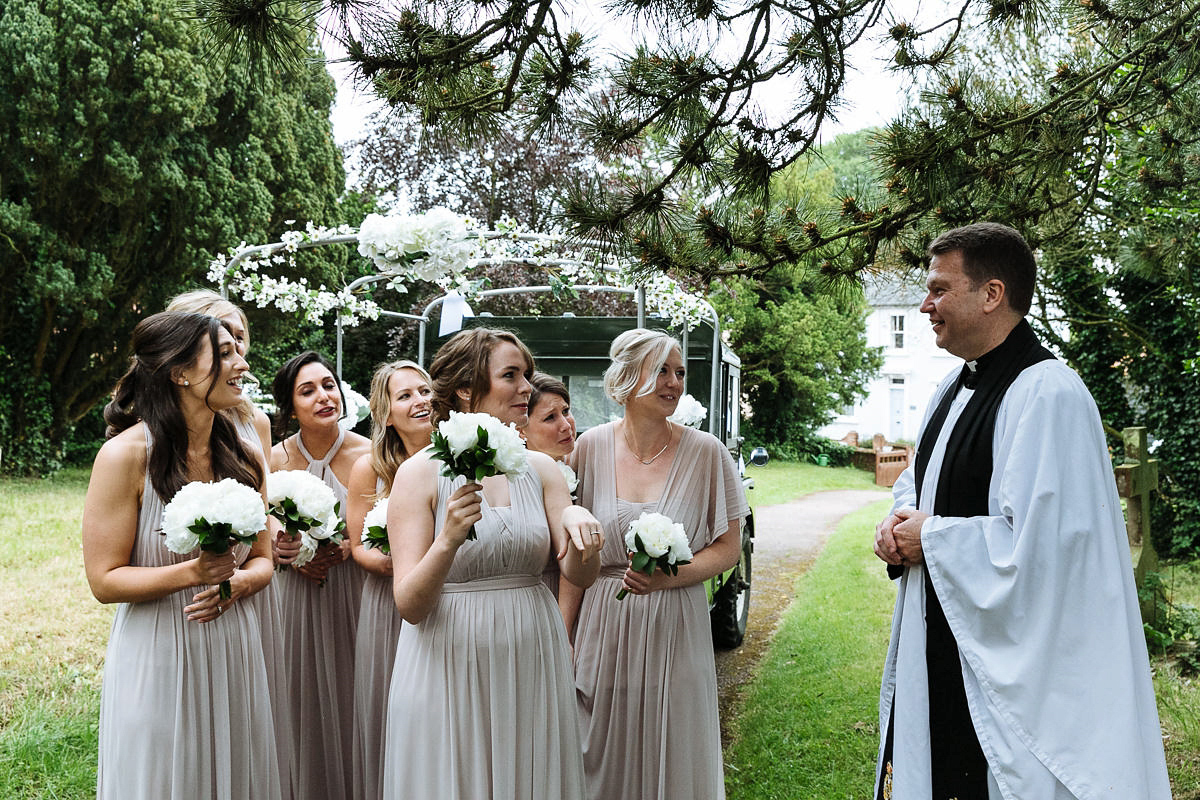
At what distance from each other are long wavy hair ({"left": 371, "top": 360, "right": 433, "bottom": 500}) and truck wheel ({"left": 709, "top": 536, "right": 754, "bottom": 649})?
391cm

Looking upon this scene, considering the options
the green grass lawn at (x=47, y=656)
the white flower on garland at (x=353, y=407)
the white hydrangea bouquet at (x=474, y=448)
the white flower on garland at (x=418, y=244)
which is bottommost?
the green grass lawn at (x=47, y=656)

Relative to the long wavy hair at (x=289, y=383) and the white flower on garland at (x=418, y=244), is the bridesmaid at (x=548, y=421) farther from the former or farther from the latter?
the white flower on garland at (x=418, y=244)

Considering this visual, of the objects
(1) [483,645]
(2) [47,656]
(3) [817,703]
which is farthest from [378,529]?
(2) [47,656]

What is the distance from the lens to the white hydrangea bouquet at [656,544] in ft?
11.3

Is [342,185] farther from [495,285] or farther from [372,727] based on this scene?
[372,727]

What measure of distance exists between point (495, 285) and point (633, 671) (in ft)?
54.2

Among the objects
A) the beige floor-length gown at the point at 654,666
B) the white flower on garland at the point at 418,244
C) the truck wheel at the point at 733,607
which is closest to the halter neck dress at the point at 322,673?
the beige floor-length gown at the point at 654,666

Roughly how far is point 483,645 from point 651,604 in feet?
3.68

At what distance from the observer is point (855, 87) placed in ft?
13.5

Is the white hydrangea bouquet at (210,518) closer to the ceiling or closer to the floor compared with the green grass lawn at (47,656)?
closer to the ceiling

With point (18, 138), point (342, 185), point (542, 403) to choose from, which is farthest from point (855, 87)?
point (342, 185)

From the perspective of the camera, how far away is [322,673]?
4.11 meters

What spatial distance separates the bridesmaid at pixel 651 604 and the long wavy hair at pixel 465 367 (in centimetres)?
93

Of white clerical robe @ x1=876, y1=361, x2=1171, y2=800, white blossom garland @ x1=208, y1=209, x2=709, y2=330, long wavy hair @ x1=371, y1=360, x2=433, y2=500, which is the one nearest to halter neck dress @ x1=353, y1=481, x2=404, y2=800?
long wavy hair @ x1=371, y1=360, x2=433, y2=500
